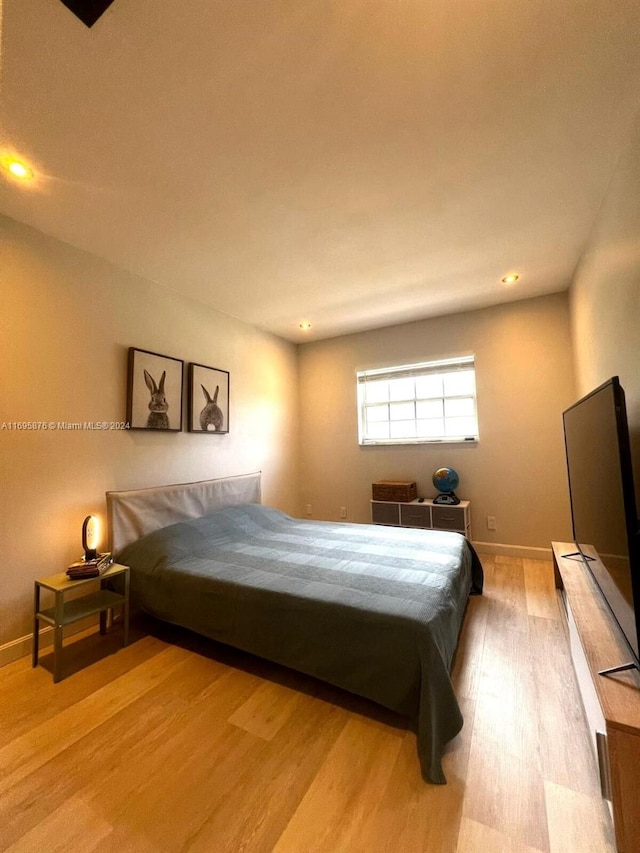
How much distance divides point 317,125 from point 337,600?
2.22 m

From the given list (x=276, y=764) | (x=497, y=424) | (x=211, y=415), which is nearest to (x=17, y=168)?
(x=211, y=415)

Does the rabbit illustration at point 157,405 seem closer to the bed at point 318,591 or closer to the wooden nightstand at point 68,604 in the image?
the bed at point 318,591

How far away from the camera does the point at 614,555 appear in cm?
129

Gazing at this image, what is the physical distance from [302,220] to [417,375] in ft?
7.97

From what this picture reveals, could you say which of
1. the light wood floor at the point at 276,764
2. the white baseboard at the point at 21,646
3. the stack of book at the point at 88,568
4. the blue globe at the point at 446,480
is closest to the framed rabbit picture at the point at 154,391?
the stack of book at the point at 88,568

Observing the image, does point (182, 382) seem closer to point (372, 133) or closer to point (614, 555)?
point (372, 133)

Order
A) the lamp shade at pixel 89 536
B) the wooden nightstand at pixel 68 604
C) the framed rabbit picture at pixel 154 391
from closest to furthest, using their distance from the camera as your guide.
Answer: the wooden nightstand at pixel 68 604 < the lamp shade at pixel 89 536 < the framed rabbit picture at pixel 154 391

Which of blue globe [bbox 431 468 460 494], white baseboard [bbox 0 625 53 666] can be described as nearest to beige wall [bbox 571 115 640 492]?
blue globe [bbox 431 468 460 494]

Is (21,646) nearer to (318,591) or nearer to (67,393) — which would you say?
(67,393)

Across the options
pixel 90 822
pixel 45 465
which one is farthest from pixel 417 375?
pixel 90 822

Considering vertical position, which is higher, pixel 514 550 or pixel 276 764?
pixel 514 550

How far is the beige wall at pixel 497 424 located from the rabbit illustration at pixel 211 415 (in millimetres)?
1662

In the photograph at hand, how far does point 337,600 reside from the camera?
5.47 feet

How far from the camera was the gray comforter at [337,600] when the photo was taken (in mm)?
1412
